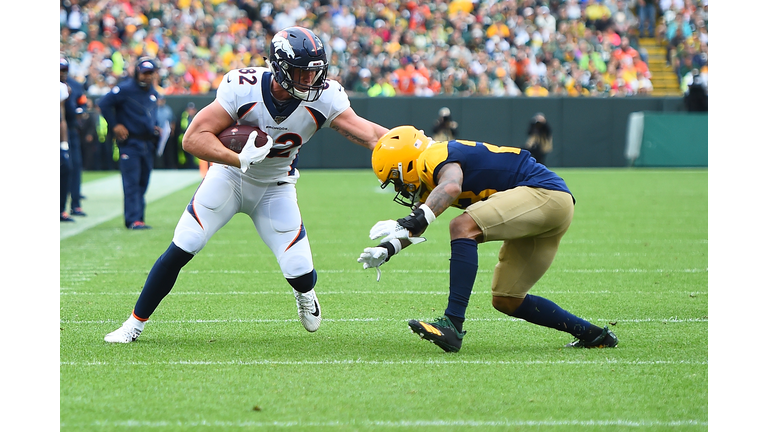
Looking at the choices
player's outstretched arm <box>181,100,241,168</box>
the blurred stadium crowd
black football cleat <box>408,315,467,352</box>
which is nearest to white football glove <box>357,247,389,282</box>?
black football cleat <box>408,315,467,352</box>

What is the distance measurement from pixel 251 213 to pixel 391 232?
111 centimetres

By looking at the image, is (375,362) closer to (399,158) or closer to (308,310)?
(308,310)

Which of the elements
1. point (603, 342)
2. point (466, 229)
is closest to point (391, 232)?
point (466, 229)

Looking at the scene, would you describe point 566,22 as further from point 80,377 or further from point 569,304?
point 80,377

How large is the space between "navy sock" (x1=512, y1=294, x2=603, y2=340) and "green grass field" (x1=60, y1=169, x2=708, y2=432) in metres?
0.12

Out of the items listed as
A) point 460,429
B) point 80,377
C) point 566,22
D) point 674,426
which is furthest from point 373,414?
point 566,22

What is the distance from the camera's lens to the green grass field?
11.5 ft

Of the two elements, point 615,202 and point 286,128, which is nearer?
point 286,128

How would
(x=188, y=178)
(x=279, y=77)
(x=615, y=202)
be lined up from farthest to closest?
(x=188, y=178)
(x=615, y=202)
(x=279, y=77)

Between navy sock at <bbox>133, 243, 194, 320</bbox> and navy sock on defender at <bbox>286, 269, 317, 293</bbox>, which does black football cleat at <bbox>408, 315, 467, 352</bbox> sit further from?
navy sock at <bbox>133, 243, 194, 320</bbox>

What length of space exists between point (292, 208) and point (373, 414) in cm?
185

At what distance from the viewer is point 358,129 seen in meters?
4.91

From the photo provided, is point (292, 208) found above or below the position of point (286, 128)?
below

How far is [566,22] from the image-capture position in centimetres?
2558
